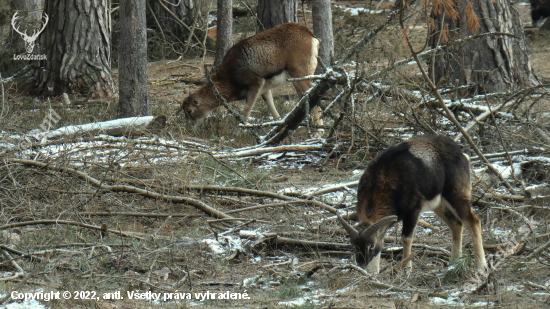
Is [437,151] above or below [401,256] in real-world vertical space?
above

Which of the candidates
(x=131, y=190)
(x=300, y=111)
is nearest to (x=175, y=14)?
(x=300, y=111)

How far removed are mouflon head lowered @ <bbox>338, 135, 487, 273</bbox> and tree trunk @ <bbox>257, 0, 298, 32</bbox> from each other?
33.4 ft

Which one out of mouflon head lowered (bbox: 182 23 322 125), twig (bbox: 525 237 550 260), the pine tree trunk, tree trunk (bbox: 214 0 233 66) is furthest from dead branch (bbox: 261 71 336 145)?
the pine tree trunk

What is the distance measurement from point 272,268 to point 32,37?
11093mm

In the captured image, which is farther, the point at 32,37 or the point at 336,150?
the point at 32,37

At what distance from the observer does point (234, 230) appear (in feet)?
24.2

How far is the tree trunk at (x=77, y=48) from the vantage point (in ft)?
47.8

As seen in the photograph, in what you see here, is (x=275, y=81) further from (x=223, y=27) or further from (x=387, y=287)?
(x=387, y=287)

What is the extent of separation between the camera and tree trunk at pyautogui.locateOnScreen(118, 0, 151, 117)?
38.9ft

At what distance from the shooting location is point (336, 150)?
1052 cm

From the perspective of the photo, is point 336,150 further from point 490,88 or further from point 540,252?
point 540,252

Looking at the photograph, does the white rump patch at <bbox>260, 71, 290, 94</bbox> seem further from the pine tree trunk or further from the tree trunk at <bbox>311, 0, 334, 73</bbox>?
the pine tree trunk

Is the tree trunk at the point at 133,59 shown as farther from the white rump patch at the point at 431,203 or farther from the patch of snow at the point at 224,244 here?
the white rump patch at the point at 431,203

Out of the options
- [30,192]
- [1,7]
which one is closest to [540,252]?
[30,192]
